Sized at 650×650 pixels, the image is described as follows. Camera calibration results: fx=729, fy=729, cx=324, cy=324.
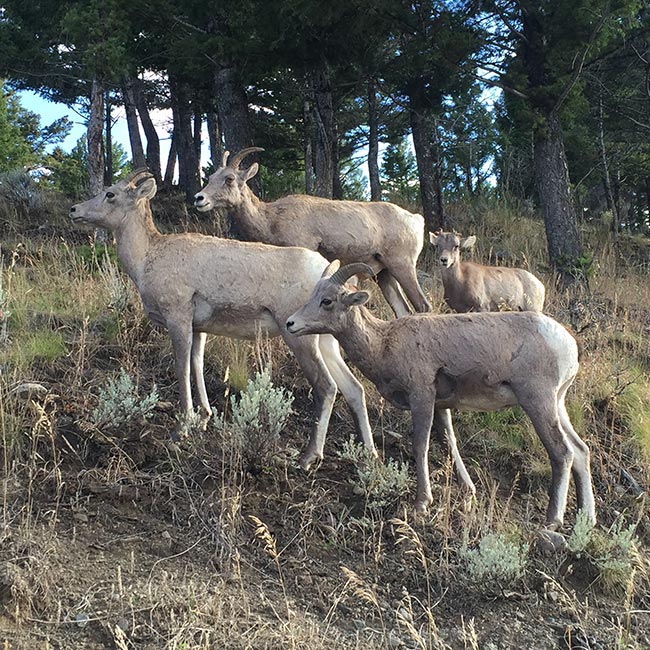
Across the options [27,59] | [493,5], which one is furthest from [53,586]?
[27,59]

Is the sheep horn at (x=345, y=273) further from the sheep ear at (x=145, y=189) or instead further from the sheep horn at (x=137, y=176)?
the sheep horn at (x=137, y=176)

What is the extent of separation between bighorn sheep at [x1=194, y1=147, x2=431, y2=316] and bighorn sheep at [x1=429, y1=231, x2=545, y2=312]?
1.25m

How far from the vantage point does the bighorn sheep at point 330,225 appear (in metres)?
7.13

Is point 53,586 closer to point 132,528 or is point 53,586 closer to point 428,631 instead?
point 132,528

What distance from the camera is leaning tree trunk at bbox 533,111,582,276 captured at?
12.1 meters

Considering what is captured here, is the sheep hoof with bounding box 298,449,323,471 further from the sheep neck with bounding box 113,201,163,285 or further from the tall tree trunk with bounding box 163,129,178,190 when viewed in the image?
the tall tree trunk with bounding box 163,129,178,190

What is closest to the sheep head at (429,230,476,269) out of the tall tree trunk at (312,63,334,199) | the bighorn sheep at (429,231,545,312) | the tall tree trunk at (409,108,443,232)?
the bighorn sheep at (429,231,545,312)

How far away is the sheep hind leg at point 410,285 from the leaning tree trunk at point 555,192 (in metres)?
5.23

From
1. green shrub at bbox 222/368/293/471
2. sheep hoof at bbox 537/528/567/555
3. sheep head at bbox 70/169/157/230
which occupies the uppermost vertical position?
sheep head at bbox 70/169/157/230

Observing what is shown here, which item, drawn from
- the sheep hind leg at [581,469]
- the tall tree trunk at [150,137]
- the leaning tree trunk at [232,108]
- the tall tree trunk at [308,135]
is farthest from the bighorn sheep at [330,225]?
the tall tree trunk at [150,137]

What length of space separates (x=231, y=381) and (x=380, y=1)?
24.6 ft

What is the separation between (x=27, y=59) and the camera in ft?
63.8

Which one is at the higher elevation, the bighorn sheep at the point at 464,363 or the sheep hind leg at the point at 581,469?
the bighorn sheep at the point at 464,363

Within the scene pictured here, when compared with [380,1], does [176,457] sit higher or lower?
lower
